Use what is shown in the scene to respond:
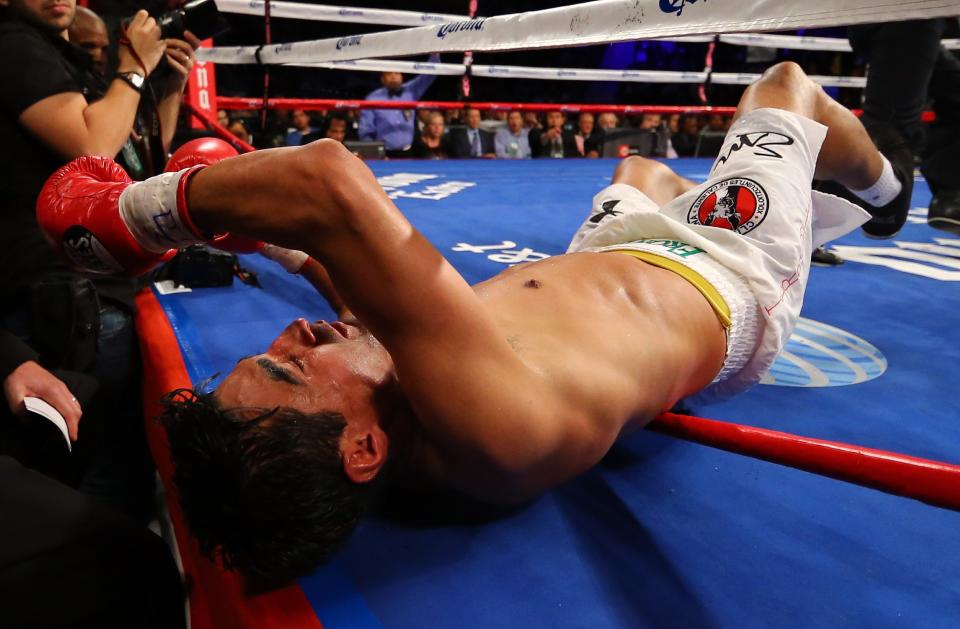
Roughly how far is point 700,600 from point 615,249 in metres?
0.69

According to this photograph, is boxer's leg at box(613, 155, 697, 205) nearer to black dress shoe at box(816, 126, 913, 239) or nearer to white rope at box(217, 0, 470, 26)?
black dress shoe at box(816, 126, 913, 239)

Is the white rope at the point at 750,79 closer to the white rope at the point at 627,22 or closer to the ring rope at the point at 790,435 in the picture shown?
the white rope at the point at 627,22

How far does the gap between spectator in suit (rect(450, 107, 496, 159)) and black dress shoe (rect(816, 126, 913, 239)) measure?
3674 millimetres

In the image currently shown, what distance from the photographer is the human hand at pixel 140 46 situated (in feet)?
4.81

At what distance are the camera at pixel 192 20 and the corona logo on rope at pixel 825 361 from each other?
66.4 inches

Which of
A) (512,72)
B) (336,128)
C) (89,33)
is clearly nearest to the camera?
(89,33)

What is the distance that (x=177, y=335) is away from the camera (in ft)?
5.30

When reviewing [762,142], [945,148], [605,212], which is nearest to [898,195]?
[762,142]

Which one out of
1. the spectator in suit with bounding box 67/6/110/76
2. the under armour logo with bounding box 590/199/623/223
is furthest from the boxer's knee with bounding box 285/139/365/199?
the spectator in suit with bounding box 67/6/110/76

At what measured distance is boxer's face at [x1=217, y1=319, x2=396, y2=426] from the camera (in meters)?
0.88

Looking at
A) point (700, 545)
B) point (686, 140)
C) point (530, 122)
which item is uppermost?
point (530, 122)

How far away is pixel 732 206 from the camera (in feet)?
4.43

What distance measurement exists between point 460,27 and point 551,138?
13.2 ft

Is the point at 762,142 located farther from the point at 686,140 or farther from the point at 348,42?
the point at 686,140
